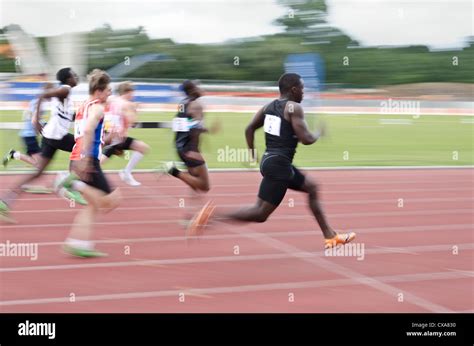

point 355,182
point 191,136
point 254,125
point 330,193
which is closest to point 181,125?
point 191,136

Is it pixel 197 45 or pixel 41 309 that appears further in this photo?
pixel 197 45

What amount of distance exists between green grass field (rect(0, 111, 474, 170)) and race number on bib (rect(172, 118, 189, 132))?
3368 mm

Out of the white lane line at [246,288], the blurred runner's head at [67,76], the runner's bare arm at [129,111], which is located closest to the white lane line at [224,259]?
the white lane line at [246,288]

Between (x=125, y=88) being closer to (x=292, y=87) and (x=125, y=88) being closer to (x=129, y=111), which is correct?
(x=129, y=111)

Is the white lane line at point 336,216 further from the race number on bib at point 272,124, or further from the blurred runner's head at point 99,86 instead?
the race number on bib at point 272,124

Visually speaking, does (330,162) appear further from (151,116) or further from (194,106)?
(151,116)

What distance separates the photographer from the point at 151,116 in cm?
3097

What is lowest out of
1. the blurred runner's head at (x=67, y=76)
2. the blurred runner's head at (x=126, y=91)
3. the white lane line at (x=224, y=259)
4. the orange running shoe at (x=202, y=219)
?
the white lane line at (x=224, y=259)

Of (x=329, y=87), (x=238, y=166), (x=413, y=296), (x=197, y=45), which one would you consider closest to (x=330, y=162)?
(x=238, y=166)

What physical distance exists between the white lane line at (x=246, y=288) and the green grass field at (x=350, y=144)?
6.28m

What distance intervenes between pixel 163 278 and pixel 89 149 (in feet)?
4.70

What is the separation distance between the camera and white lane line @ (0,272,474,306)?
618 cm

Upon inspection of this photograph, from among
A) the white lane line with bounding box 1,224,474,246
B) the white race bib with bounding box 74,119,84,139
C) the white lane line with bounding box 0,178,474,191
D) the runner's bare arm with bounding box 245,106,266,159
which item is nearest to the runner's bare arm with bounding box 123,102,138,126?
the white lane line with bounding box 0,178,474,191

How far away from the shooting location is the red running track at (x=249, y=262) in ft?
20.4
